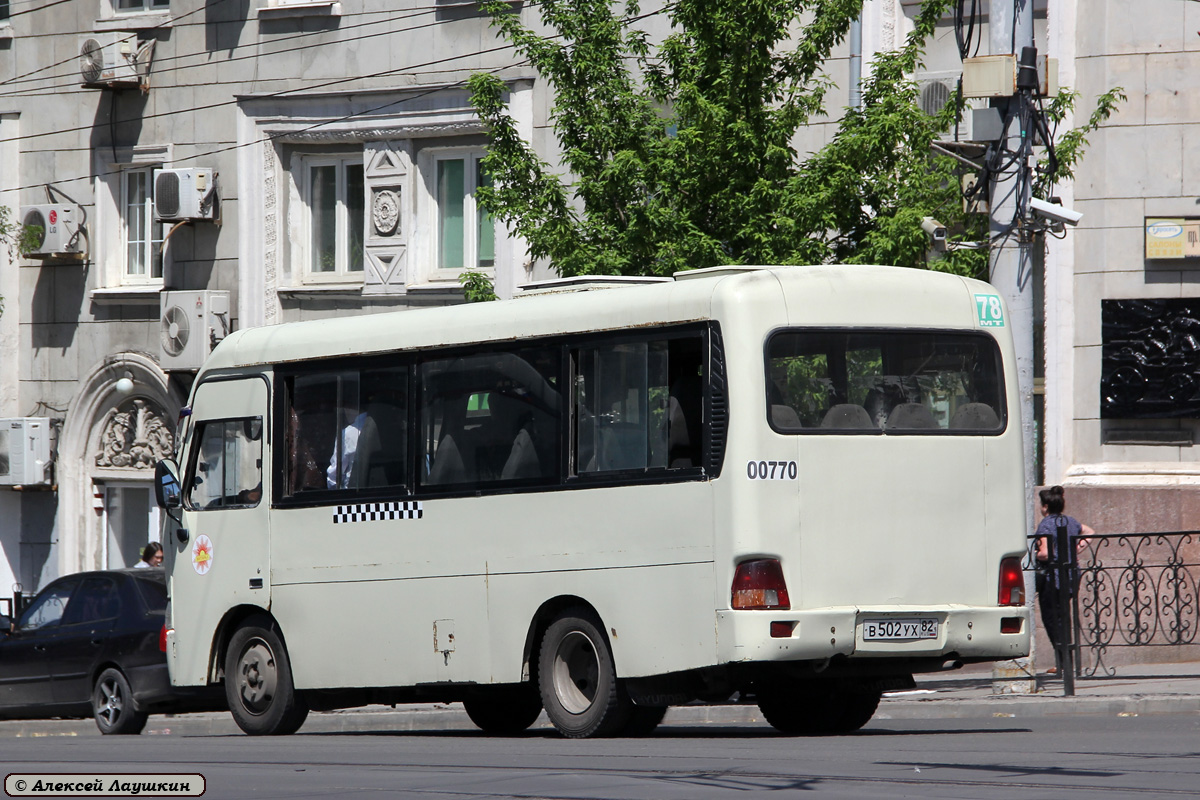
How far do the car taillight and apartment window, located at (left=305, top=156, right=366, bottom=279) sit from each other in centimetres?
1483

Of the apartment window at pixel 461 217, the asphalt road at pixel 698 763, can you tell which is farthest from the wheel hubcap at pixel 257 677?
the apartment window at pixel 461 217

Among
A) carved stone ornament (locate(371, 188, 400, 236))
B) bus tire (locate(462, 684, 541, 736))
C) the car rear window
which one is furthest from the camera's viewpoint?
carved stone ornament (locate(371, 188, 400, 236))

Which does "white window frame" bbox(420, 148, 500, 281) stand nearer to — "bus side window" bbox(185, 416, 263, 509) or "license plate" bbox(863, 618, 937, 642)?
"bus side window" bbox(185, 416, 263, 509)

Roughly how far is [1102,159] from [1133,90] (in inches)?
29.2

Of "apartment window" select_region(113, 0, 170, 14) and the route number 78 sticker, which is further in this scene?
"apartment window" select_region(113, 0, 170, 14)

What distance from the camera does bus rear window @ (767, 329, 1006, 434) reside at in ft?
36.2

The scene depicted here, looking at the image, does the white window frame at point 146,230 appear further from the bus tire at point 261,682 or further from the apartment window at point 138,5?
the bus tire at point 261,682

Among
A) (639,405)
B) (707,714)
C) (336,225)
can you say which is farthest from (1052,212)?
(336,225)

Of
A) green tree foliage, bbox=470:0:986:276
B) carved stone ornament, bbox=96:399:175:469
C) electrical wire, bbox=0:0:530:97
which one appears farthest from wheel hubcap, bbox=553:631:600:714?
carved stone ornament, bbox=96:399:175:469

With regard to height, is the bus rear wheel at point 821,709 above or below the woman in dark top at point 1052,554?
below

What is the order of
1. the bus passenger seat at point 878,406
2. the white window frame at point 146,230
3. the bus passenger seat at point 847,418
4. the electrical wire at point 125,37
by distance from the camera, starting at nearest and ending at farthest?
the bus passenger seat at point 847,418
the bus passenger seat at point 878,406
the electrical wire at point 125,37
the white window frame at point 146,230

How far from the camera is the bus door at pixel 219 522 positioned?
13648 millimetres

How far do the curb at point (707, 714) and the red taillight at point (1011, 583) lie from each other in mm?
2614

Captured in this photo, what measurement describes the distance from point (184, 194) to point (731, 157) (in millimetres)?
10486
